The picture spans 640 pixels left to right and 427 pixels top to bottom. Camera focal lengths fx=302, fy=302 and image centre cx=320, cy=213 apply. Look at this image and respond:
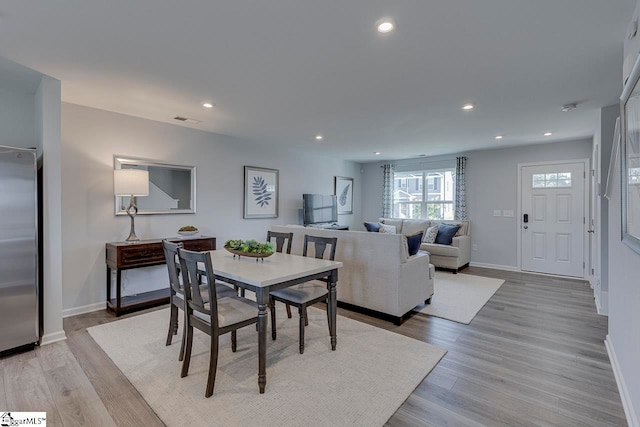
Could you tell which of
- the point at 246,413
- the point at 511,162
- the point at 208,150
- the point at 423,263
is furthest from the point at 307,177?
the point at 246,413

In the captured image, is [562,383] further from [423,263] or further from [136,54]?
[136,54]

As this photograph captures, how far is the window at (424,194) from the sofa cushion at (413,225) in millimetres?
506

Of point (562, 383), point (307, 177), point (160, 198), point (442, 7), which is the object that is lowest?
point (562, 383)

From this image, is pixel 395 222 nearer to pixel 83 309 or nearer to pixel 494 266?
pixel 494 266

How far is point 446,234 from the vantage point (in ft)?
19.7

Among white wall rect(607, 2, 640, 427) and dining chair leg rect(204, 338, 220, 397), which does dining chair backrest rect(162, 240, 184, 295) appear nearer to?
dining chair leg rect(204, 338, 220, 397)

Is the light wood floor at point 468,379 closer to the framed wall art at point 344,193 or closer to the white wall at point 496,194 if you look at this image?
the white wall at point 496,194

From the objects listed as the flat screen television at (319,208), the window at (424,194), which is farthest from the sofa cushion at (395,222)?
the flat screen television at (319,208)

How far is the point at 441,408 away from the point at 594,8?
8.48 feet

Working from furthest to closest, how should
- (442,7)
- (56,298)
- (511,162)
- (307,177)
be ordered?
(307,177), (511,162), (56,298), (442,7)

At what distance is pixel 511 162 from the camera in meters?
5.95

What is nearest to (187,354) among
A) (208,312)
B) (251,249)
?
(208,312)

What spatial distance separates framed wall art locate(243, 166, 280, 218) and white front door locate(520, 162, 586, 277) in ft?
15.7

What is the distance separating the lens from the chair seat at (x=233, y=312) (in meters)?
2.08
